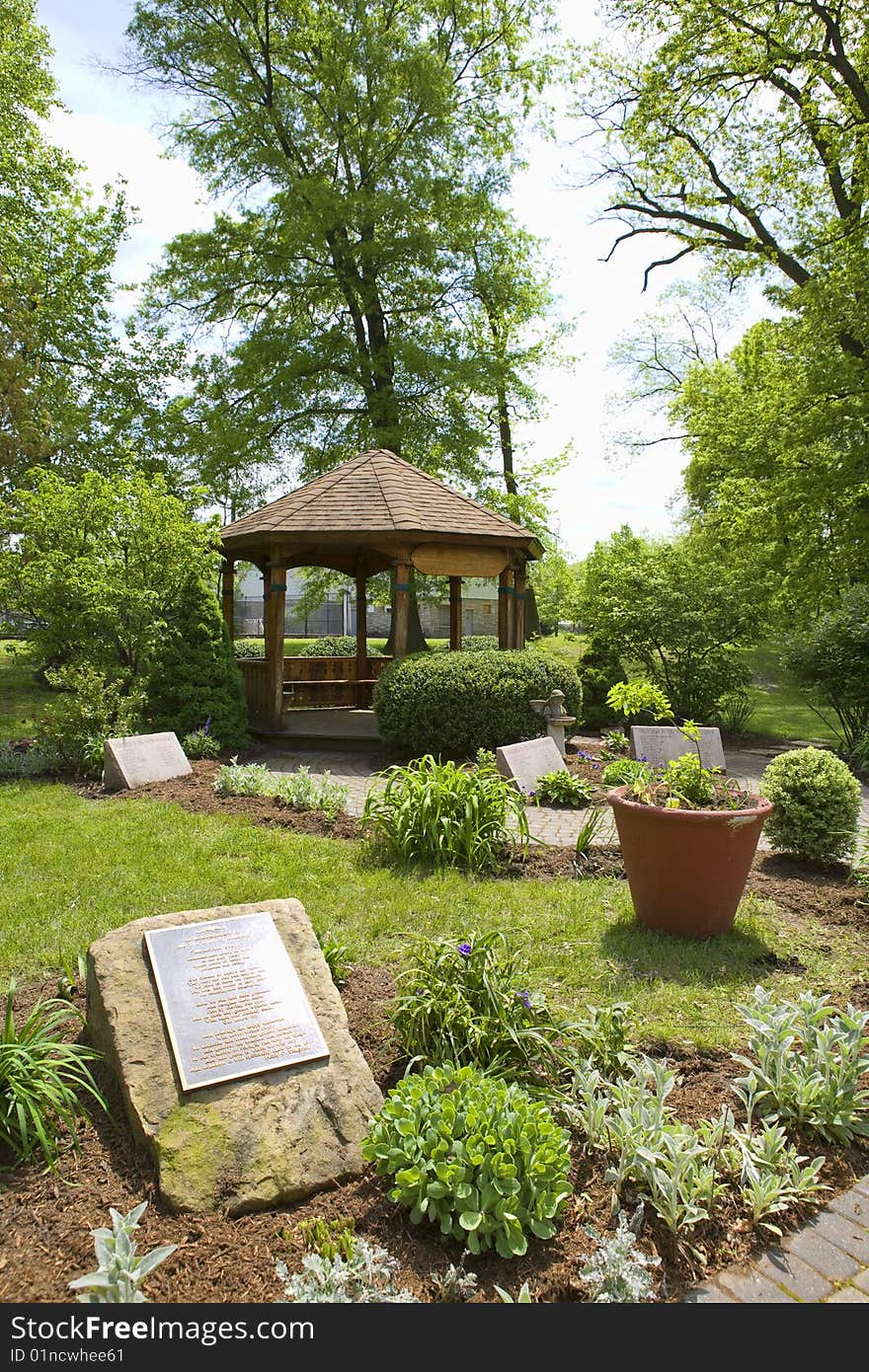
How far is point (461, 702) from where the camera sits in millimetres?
9922

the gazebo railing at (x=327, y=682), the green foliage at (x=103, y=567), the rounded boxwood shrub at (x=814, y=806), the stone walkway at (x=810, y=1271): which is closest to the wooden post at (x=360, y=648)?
the gazebo railing at (x=327, y=682)

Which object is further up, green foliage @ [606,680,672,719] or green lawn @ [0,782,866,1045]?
green foliage @ [606,680,672,719]

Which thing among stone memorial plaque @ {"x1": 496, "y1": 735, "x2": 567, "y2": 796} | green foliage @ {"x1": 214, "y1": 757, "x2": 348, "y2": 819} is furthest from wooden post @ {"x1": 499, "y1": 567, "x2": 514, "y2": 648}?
green foliage @ {"x1": 214, "y1": 757, "x2": 348, "y2": 819}

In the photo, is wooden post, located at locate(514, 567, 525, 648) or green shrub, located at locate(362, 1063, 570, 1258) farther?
wooden post, located at locate(514, 567, 525, 648)

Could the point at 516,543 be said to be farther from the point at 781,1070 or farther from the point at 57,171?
the point at 57,171

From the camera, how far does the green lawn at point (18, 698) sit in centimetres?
1340

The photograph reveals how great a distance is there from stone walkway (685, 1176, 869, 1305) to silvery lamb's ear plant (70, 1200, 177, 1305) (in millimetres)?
1462

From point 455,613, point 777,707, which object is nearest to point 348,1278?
point 455,613

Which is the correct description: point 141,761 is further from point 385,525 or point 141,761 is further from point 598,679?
point 598,679

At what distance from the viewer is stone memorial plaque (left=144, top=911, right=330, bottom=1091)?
9.54 feet

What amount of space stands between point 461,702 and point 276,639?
3.75 meters

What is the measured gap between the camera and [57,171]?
1941 centimetres

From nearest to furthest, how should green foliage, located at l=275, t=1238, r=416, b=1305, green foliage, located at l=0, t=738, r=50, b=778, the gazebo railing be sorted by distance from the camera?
1. green foliage, located at l=275, t=1238, r=416, b=1305
2. green foliage, located at l=0, t=738, r=50, b=778
3. the gazebo railing

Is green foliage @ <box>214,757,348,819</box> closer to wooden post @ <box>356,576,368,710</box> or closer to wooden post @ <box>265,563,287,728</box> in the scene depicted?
wooden post @ <box>265,563,287,728</box>
